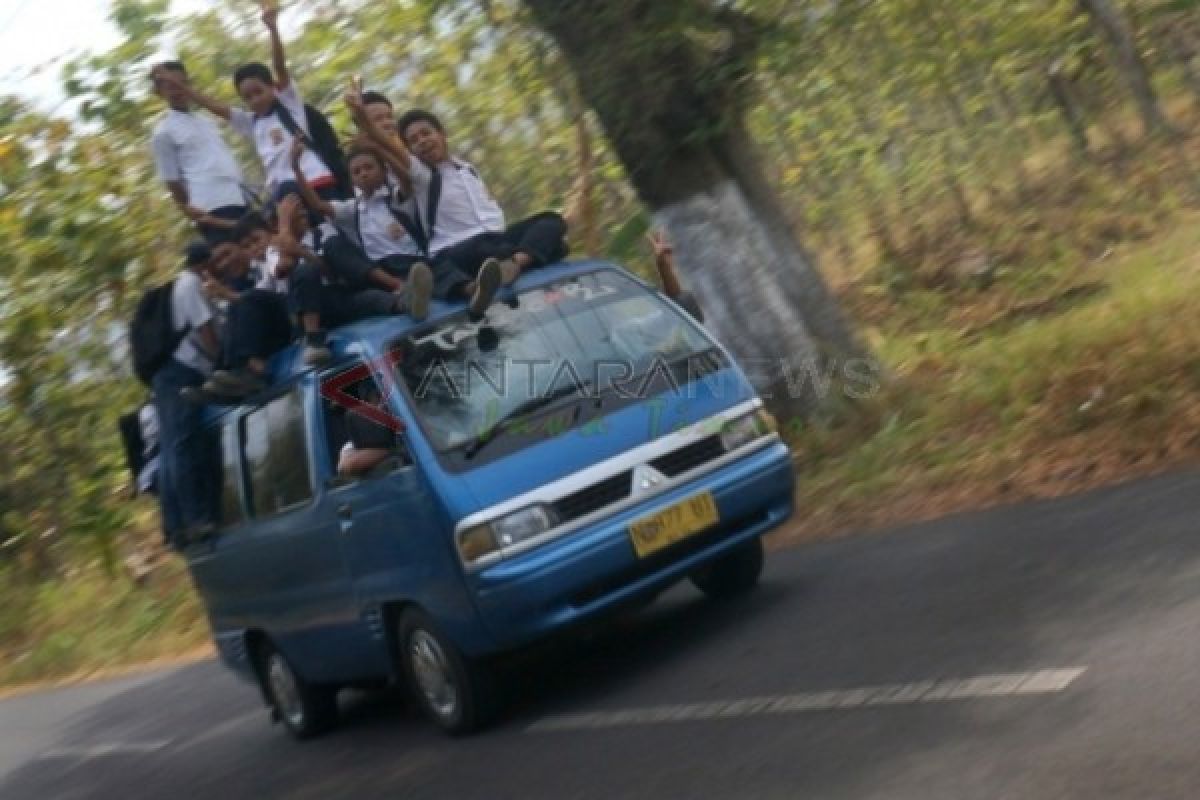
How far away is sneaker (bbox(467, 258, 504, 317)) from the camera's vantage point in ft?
27.7

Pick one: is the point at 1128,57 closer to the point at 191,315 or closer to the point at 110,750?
the point at 191,315

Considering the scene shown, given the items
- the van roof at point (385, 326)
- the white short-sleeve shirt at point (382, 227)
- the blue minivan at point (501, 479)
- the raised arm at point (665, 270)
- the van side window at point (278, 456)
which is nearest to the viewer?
the blue minivan at point (501, 479)

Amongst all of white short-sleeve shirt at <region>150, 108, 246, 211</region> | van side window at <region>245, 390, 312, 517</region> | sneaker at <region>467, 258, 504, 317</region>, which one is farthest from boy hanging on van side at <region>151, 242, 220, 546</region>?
sneaker at <region>467, 258, 504, 317</region>

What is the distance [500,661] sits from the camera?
8.24m

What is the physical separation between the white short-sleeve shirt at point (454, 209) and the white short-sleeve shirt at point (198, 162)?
2.54 meters

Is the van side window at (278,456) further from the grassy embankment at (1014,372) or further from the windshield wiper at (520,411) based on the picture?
the grassy embankment at (1014,372)

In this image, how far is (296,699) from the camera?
993 centimetres

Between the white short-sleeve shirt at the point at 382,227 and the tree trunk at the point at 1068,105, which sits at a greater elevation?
the white short-sleeve shirt at the point at 382,227

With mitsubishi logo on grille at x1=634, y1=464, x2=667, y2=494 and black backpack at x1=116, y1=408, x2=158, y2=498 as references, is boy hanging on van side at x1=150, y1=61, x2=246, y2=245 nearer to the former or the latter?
black backpack at x1=116, y1=408, x2=158, y2=498

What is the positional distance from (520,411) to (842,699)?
2.21 metres

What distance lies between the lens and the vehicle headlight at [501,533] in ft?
25.2

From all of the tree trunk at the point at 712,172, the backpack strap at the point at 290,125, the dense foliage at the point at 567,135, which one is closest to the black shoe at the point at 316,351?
the backpack strap at the point at 290,125

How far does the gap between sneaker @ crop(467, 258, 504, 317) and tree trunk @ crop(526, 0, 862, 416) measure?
4.09 metres

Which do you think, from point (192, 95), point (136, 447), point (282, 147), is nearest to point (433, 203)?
point (282, 147)
